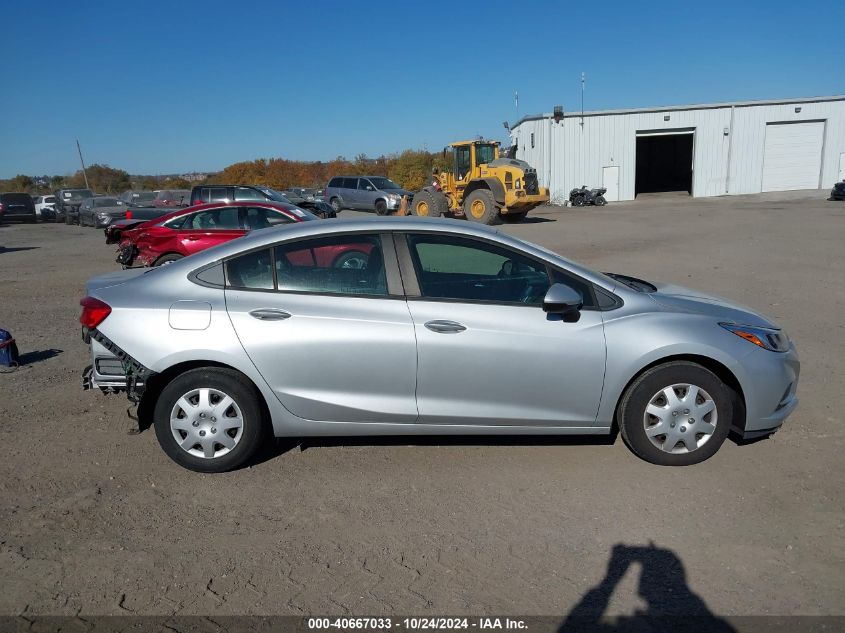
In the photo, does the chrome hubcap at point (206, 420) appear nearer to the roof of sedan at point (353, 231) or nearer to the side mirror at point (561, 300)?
the roof of sedan at point (353, 231)

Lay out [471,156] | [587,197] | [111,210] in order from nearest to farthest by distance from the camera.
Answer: [471,156] < [111,210] < [587,197]

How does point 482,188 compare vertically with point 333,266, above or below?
below

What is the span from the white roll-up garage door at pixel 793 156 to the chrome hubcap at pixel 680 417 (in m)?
44.7

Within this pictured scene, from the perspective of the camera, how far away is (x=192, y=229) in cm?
1197

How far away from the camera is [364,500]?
4.08m

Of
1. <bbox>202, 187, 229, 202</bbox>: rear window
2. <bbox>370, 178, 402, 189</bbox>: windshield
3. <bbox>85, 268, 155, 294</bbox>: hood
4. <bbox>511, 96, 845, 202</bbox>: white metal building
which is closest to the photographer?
<bbox>85, 268, 155, 294</bbox>: hood

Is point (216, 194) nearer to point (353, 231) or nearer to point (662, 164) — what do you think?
point (353, 231)

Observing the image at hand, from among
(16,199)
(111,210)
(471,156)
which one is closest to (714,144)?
(471,156)

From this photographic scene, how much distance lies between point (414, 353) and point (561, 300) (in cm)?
97

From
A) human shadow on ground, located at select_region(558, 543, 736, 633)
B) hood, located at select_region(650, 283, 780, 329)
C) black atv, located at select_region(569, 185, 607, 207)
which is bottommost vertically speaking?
black atv, located at select_region(569, 185, 607, 207)

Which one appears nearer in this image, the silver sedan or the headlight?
the silver sedan

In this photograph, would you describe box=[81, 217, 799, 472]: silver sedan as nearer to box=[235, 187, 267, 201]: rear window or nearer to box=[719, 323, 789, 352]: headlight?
box=[719, 323, 789, 352]: headlight

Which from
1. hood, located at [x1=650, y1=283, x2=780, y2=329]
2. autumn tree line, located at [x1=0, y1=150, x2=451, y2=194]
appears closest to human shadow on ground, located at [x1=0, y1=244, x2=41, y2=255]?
hood, located at [x1=650, y1=283, x2=780, y2=329]

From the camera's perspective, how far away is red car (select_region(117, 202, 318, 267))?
11.8m
